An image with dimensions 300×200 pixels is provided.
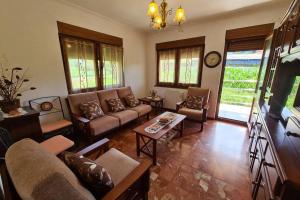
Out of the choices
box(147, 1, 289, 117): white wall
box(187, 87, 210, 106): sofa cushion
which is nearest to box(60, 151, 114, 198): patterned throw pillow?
box(187, 87, 210, 106): sofa cushion

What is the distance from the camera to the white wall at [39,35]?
6.39 feet

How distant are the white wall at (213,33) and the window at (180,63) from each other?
16 cm

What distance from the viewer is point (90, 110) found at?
2.57 metres

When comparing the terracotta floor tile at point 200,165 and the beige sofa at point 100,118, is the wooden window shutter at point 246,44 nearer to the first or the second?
the terracotta floor tile at point 200,165

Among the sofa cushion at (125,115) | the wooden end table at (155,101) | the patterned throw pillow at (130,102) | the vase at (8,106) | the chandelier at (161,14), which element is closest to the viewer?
the chandelier at (161,14)

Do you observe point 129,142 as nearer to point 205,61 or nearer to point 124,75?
point 124,75

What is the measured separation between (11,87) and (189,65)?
381 cm

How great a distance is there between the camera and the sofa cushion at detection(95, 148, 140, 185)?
1248mm

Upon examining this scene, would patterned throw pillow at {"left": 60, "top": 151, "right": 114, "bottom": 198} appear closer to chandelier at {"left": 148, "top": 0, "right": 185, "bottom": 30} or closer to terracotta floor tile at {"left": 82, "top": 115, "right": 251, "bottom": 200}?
terracotta floor tile at {"left": 82, "top": 115, "right": 251, "bottom": 200}

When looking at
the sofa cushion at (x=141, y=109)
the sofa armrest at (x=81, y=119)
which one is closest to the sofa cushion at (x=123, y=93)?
the sofa cushion at (x=141, y=109)

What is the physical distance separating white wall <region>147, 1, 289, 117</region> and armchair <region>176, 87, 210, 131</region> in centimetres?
31

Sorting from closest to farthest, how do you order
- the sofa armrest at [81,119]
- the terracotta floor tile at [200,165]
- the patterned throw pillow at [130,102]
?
the terracotta floor tile at [200,165], the sofa armrest at [81,119], the patterned throw pillow at [130,102]

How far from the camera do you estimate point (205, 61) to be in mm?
3490

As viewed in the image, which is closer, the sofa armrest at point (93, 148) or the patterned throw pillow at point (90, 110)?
the sofa armrest at point (93, 148)
